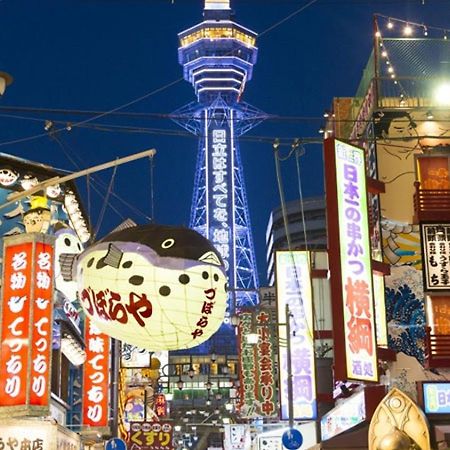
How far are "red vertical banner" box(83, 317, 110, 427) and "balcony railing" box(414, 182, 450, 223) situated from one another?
32.1 feet

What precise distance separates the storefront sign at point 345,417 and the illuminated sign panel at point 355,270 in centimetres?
187

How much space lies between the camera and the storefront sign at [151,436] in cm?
3272

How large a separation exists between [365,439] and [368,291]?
14.9 feet

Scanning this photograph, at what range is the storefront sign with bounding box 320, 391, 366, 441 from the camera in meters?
21.2

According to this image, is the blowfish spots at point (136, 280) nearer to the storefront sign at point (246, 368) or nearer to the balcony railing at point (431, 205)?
the balcony railing at point (431, 205)

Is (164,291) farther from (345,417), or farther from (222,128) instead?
(222,128)

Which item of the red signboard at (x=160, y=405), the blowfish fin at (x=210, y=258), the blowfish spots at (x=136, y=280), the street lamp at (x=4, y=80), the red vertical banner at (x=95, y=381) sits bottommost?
the red signboard at (x=160, y=405)

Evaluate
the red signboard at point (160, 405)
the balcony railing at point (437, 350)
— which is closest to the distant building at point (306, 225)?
the red signboard at point (160, 405)

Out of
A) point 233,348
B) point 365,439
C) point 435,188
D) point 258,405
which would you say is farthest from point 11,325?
point 233,348

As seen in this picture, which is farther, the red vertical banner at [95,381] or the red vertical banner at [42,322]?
the red vertical banner at [95,381]

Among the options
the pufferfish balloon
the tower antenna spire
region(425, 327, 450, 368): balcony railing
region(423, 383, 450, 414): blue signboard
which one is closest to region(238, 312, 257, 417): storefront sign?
region(425, 327, 450, 368): balcony railing

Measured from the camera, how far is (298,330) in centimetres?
2745

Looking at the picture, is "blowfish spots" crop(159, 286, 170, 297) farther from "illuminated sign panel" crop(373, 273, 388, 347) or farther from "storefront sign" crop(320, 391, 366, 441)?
"illuminated sign panel" crop(373, 273, 388, 347)

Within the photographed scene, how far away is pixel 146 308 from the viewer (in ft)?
33.7
